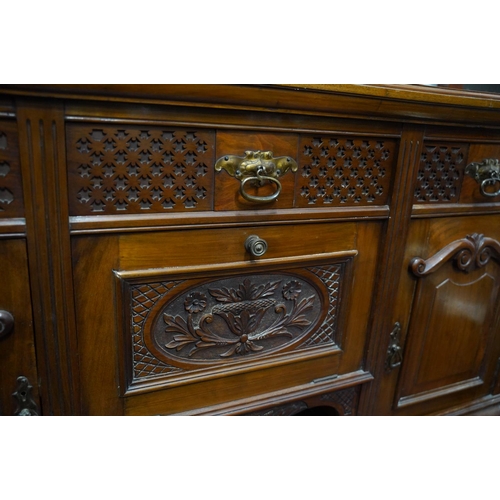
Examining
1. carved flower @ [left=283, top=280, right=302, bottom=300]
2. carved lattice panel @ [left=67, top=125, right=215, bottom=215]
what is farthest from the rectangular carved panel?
carved lattice panel @ [left=67, top=125, right=215, bottom=215]

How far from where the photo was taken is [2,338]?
1.51 ft

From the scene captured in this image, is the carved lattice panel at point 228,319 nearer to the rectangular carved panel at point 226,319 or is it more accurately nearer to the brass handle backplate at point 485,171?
the rectangular carved panel at point 226,319

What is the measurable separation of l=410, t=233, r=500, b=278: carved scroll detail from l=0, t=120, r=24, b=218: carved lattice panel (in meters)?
0.60

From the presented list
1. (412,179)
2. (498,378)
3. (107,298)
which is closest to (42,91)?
(107,298)

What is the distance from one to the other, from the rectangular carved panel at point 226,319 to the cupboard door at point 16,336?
0.38ft

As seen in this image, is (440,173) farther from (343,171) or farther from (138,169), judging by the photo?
(138,169)

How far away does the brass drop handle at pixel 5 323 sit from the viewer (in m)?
0.45

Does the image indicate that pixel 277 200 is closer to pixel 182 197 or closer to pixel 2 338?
pixel 182 197

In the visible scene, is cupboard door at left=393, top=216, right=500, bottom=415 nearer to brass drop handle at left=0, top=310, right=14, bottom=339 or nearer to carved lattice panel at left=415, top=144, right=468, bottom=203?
carved lattice panel at left=415, top=144, right=468, bottom=203

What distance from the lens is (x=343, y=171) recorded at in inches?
22.6

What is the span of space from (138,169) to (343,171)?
0.30 m

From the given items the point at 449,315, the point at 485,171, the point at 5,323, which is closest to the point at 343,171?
the point at 485,171

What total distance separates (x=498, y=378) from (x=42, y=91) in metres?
0.99

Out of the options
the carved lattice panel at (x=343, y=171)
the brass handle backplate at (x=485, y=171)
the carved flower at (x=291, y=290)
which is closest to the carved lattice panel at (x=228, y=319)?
the carved flower at (x=291, y=290)
